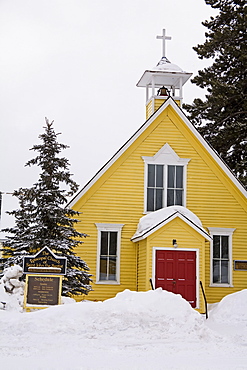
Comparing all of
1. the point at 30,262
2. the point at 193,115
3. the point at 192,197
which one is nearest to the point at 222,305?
the point at 192,197

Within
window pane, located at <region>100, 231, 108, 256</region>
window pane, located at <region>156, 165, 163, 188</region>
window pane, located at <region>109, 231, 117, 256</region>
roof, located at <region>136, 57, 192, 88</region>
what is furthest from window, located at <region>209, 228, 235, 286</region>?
roof, located at <region>136, 57, 192, 88</region>

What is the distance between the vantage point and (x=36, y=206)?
56.7 ft

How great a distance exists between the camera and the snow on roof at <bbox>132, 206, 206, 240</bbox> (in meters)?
19.4

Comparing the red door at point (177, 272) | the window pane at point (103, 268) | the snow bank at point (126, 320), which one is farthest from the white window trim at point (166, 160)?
the snow bank at point (126, 320)

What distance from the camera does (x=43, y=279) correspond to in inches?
595

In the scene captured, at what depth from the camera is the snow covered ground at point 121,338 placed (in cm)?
993

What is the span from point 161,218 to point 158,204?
1.74 meters

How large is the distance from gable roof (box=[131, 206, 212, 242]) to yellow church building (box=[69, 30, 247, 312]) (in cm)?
5

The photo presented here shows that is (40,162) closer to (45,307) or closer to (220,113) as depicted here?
(45,307)

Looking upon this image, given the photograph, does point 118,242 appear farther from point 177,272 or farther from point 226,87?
point 226,87

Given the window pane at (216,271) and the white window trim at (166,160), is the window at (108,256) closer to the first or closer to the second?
the white window trim at (166,160)

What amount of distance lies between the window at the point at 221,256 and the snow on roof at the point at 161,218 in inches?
55.9

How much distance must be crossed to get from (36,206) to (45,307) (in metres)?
3.63

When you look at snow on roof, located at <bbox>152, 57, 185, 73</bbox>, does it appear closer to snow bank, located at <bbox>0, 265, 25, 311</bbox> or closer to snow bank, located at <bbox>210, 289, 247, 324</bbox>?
snow bank, located at <bbox>210, 289, 247, 324</bbox>
